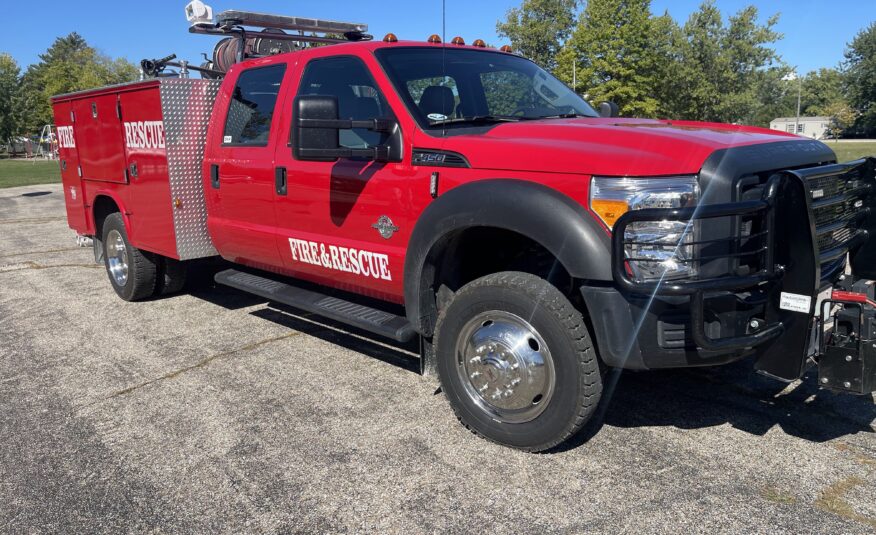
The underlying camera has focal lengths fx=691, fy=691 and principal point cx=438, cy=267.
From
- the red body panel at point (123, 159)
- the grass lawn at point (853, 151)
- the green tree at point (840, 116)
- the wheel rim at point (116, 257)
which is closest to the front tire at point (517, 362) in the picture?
the red body panel at point (123, 159)

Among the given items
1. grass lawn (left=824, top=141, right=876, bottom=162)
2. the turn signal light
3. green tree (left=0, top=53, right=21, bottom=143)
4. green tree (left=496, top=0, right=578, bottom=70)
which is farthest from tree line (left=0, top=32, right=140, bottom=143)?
the turn signal light

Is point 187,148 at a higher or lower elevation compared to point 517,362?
higher

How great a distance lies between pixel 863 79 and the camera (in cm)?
7412

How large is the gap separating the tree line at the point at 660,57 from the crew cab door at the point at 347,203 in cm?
2691

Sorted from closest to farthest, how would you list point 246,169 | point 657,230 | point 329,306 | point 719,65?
point 657,230
point 329,306
point 246,169
point 719,65

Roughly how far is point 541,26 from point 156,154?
52.8 m

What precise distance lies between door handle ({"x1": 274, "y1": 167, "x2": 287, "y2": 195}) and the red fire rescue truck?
0.08ft

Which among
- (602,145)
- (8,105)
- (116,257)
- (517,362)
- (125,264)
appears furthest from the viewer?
(8,105)

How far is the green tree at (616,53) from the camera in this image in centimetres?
4031

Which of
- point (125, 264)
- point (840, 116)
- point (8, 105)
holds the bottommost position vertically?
point (125, 264)

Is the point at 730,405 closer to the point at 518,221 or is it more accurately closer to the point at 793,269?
the point at 793,269

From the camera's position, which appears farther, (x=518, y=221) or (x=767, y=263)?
(x=518, y=221)

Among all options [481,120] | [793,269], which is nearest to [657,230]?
[793,269]

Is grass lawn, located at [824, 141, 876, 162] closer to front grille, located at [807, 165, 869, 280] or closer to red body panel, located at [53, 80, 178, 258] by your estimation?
front grille, located at [807, 165, 869, 280]
